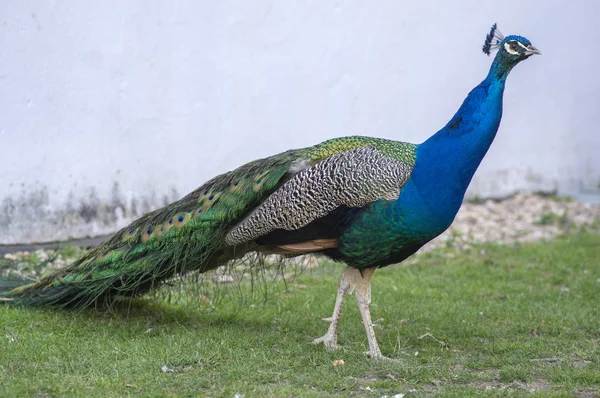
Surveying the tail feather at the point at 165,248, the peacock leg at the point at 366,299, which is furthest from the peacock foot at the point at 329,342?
the tail feather at the point at 165,248

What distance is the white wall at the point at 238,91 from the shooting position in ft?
22.0

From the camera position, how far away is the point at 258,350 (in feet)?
15.7

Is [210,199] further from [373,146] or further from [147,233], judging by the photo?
[373,146]

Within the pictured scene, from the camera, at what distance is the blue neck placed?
4605 mm

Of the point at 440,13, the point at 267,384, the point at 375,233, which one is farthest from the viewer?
the point at 440,13

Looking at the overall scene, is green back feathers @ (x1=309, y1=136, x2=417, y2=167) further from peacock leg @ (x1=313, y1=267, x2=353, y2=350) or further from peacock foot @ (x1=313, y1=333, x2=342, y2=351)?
peacock foot @ (x1=313, y1=333, x2=342, y2=351)

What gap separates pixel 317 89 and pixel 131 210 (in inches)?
87.6

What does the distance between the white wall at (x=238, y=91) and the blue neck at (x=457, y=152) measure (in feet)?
10.6

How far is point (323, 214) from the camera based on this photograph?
465 centimetres

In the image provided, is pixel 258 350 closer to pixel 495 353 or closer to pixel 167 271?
pixel 167 271

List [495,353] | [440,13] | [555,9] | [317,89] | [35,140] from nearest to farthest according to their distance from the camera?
[495,353], [35,140], [317,89], [440,13], [555,9]

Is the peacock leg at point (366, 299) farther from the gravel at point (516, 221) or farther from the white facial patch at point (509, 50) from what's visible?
the gravel at point (516, 221)

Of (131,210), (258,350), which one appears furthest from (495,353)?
(131,210)

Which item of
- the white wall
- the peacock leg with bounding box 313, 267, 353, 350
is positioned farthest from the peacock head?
the white wall
